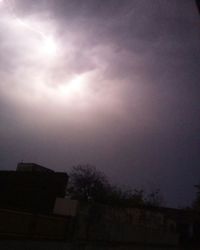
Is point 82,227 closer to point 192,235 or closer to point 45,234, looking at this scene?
point 45,234

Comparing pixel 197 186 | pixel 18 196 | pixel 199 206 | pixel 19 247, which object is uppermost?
pixel 197 186

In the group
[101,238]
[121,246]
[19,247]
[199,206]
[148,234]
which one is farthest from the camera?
[199,206]

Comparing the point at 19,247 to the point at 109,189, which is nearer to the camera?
the point at 19,247

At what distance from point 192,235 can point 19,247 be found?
32722 mm

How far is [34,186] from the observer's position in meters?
37.5

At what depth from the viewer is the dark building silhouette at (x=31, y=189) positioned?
37.1 metres

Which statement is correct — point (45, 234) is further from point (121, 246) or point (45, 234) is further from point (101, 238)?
point (121, 246)

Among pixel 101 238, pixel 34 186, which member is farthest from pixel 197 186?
pixel 101 238

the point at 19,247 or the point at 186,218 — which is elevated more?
the point at 186,218

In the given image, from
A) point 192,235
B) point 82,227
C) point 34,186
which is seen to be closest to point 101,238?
point 82,227

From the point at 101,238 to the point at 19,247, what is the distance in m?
8.66

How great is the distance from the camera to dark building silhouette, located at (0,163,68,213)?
37.1 metres

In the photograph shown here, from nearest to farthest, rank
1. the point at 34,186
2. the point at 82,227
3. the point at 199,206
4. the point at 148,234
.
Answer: the point at 82,227
the point at 148,234
the point at 34,186
the point at 199,206

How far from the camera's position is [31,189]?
1478 inches
